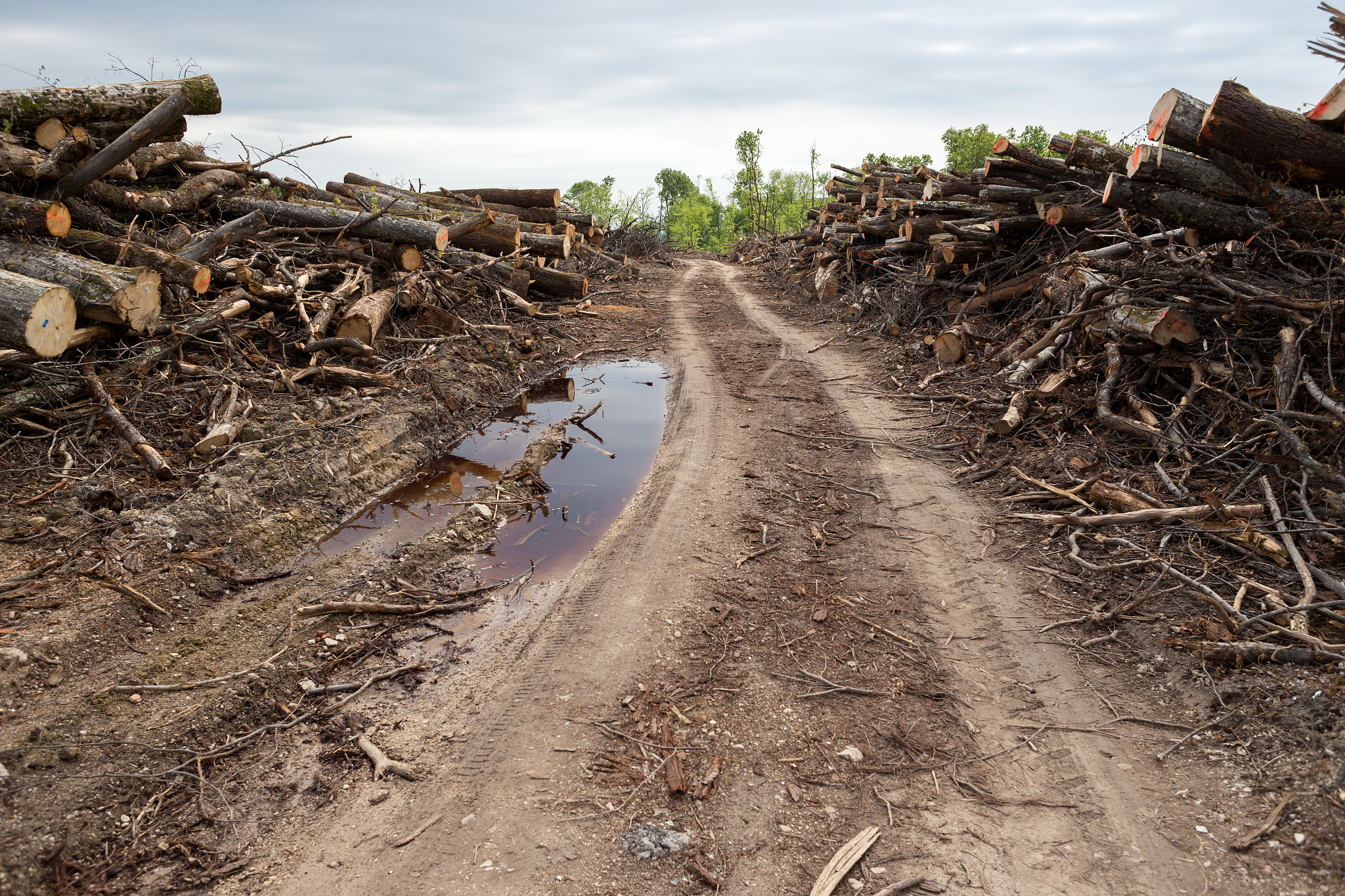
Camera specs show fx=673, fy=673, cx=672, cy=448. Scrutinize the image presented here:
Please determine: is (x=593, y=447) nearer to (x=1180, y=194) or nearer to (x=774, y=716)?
(x=774, y=716)

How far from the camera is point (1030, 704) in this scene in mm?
4082

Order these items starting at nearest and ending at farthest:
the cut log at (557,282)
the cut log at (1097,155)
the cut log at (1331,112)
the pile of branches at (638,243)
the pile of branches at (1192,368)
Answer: the pile of branches at (1192,368) < the cut log at (1331,112) < the cut log at (1097,155) < the cut log at (557,282) < the pile of branches at (638,243)

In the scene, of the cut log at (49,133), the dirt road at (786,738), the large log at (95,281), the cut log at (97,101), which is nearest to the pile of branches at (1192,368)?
the dirt road at (786,738)

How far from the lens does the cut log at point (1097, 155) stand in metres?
9.30

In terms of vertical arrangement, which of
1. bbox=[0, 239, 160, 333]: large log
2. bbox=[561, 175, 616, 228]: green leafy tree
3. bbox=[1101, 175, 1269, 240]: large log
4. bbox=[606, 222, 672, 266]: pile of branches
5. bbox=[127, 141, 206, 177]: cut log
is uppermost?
bbox=[561, 175, 616, 228]: green leafy tree

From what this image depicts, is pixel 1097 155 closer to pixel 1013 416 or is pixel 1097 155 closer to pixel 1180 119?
pixel 1180 119

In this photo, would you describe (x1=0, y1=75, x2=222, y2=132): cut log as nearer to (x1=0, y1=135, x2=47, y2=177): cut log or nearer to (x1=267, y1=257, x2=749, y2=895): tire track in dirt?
(x1=0, y1=135, x2=47, y2=177): cut log

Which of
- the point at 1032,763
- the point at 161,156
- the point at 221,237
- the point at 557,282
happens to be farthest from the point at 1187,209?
the point at 161,156

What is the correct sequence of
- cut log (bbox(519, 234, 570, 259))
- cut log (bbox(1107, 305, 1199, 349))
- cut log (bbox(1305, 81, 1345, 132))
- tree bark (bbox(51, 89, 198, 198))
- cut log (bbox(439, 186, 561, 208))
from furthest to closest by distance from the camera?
cut log (bbox(439, 186, 561, 208)), cut log (bbox(519, 234, 570, 259)), tree bark (bbox(51, 89, 198, 198)), cut log (bbox(1107, 305, 1199, 349)), cut log (bbox(1305, 81, 1345, 132))

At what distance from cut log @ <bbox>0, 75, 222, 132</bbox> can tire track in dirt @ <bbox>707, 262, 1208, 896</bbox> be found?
33.4 feet

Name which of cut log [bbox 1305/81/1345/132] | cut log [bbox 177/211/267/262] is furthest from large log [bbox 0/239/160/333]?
cut log [bbox 1305/81/1345/132]

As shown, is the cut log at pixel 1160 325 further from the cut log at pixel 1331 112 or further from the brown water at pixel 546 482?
the brown water at pixel 546 482

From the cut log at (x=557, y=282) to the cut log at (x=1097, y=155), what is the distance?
9.56 meters

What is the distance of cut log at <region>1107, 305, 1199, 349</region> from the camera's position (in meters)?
6.76
